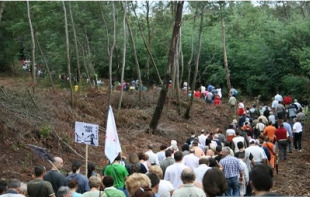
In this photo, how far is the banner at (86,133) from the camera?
10.8 m

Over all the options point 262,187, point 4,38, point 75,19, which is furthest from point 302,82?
point 262,187

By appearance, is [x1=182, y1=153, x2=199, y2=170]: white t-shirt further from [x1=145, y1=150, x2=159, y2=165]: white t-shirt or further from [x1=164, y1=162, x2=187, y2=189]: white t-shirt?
[x1=164, y1=162, x2=187, y2=189]: white t-shirt

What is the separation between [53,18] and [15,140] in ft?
50.4

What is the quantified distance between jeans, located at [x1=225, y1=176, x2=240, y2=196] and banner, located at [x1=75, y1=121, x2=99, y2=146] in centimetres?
315

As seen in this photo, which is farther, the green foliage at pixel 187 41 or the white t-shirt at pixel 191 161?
the green foliage at pixel 187 41

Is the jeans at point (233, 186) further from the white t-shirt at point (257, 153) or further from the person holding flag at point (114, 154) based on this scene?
the person holding flag at point (114, 154)

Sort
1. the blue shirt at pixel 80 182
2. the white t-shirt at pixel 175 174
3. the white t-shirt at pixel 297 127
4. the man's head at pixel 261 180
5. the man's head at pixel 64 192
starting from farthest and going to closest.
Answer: the white t-shirt at pixel 297 127 < the white t-shirt at pixel 175 174 < the blue shirt at pixel 80 182 < the man's head at pixel 64 192 < the man's head at pixel 261 180

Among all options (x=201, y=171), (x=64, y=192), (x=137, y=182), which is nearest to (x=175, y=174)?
(x=201, y=171)

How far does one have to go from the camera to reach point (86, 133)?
10836 mm

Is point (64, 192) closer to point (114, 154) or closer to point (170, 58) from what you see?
point (114, 154)

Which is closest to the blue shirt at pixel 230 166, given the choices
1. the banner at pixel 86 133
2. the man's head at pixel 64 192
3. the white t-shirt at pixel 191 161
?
the white t-shirt at pixel 191 161

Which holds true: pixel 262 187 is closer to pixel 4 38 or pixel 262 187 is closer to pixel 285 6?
pixel 4 38

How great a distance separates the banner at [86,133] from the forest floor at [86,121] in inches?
144

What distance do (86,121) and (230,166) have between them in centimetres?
1094
